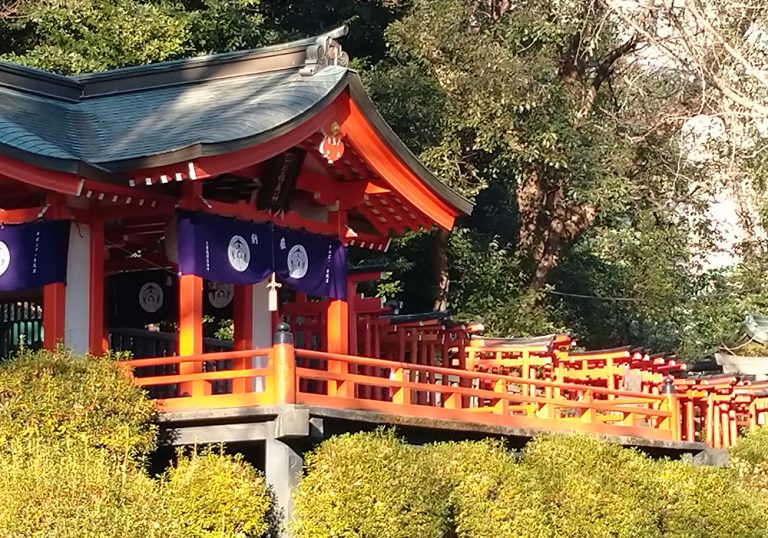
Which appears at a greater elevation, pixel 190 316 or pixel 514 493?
pixel 190 316

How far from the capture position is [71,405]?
10734mm

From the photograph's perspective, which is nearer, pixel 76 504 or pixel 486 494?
pixel 76 504

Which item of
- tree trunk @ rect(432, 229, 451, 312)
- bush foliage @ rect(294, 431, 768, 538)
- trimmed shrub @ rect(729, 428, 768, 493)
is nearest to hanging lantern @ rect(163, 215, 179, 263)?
bush foliage @ rect(294, 431, 768, 538)

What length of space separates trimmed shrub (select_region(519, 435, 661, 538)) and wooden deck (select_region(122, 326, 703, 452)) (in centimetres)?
77

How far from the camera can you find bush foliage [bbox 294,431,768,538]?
10.9 m

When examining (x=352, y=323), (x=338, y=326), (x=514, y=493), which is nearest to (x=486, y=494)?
(x=514, y=493)

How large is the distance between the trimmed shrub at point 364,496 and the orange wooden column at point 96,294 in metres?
2.74

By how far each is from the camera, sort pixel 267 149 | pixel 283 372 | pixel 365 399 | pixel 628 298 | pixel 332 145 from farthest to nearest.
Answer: pixel 628 298 → pixel 332 145 → pixel 365 399 → pixel 267 149 → pixel 283 372

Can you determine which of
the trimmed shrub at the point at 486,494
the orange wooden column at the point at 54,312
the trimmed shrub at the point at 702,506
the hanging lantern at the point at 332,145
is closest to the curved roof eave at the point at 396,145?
the hanging lantern at the point at 332,145

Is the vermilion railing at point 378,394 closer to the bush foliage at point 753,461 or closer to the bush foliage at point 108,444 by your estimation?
the bush foliage at point 108,444

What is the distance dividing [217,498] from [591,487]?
403 cm

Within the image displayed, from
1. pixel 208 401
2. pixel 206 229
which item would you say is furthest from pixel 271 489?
pixel 206 229

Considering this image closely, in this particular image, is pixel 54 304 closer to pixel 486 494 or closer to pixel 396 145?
pixel 396 145

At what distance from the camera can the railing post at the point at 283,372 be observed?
1125 centimetres
